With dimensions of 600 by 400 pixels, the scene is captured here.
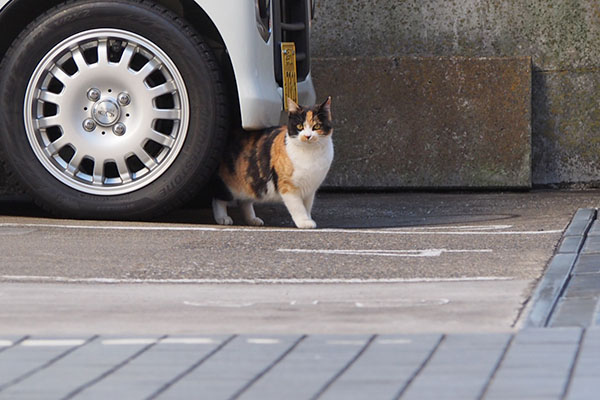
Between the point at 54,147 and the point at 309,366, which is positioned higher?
the point at 54,147

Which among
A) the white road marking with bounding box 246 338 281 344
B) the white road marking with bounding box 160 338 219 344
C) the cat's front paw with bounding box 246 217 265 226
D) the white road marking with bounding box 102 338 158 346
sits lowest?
the cat's front paw with bounding box 246 217 265 226

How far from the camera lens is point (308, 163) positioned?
6945 millimetres

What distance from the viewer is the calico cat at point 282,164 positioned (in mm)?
6914

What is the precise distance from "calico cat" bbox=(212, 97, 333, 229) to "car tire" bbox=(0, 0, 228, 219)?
0.98 feet

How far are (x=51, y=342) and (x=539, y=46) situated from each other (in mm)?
5931

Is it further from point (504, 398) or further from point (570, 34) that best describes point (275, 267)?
point (570, 34)

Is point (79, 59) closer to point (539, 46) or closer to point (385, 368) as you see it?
point (539, 46)

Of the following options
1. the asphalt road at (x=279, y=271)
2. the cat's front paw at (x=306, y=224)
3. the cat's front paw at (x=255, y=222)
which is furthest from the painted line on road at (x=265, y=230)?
the cat's front paw at (x=255, y=222)

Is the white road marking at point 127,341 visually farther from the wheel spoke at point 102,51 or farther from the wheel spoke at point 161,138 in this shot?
the wheel spoke at point 102,51

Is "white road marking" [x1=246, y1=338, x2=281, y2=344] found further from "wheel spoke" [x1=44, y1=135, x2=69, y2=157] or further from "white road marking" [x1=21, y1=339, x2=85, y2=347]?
"wheel spoke" [x1=44, y1=135, x2=69, y2=157]

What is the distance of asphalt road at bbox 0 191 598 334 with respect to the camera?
13.3 feet

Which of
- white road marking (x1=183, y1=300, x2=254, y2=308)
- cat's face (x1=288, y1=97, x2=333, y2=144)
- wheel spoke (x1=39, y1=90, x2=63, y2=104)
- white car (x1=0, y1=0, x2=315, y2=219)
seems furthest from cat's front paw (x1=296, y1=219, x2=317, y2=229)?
white road marking (x1=183, y1=300, x2=254, y2=308)

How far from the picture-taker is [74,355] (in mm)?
3527

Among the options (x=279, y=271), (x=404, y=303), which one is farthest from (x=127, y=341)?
(x=279, y=271)
